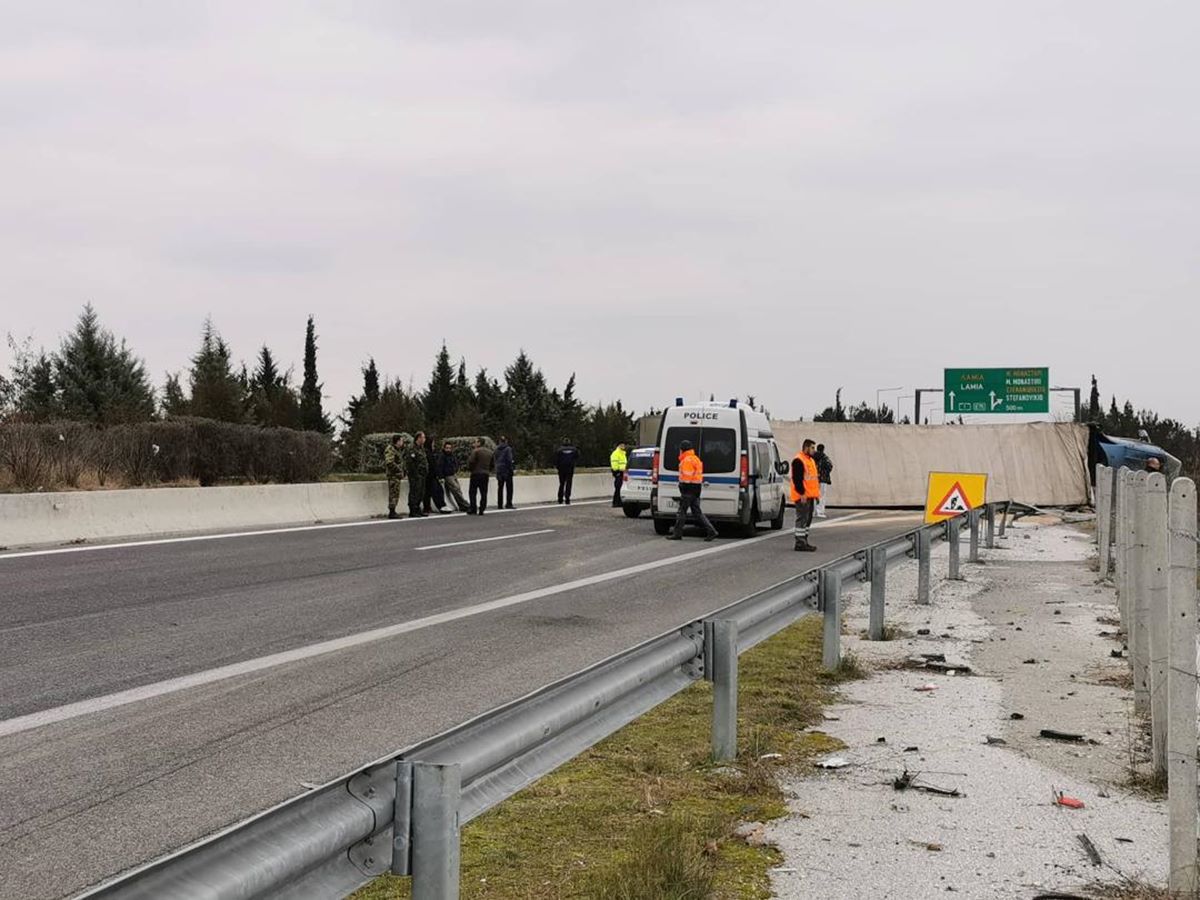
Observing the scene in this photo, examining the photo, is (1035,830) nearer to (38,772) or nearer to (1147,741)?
(1147,741)

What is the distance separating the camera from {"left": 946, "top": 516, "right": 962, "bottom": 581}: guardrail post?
1605 cm

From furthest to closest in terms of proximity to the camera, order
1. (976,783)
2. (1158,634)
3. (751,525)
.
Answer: (751,525) < (976,783) < (1158,634)

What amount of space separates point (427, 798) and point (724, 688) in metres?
3.17

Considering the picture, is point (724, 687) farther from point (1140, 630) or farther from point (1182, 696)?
point (1140, 630)

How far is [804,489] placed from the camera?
20.4 m

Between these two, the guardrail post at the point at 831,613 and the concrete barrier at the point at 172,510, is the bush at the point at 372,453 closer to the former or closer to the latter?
the concrete barrier at the point at 172,510

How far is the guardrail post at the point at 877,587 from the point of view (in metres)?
10.1

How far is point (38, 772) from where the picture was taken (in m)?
5.87

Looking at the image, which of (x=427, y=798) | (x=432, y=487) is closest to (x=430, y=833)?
(x=427, y=798)

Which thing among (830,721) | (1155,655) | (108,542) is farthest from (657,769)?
(108,542)

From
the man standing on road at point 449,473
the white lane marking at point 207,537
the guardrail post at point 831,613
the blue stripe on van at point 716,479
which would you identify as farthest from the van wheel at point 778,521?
the guardrail post at point 831,613

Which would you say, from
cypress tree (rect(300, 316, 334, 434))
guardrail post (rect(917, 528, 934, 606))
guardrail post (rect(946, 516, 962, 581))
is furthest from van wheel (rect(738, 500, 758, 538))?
cypress tree (rect(300, 316, 334, 434))

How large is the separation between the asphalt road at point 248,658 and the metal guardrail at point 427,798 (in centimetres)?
179

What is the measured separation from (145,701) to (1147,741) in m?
5.90
